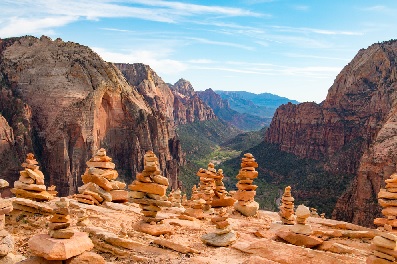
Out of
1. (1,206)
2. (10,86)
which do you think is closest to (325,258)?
(1,206)

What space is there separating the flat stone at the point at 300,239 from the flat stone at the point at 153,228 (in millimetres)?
5795

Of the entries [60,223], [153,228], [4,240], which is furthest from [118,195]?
[4,240]

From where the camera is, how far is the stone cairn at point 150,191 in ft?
65.1

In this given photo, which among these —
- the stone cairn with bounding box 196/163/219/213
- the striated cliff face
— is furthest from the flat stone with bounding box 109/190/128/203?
the striated cliff face

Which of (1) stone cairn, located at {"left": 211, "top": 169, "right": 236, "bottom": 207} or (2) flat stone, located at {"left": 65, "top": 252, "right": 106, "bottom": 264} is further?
(1) stone cairn, located at {"left": 211, "top": 169, "right": 236, "bottom": 207}

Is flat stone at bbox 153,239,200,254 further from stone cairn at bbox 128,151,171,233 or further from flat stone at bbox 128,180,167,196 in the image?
flat stone at bbox 128,180,167,196

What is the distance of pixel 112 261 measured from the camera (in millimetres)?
15102

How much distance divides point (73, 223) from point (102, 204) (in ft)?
17.5

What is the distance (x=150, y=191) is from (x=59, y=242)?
7.53 metres

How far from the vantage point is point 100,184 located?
2527 centimetres

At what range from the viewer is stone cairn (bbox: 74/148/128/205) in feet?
79.4

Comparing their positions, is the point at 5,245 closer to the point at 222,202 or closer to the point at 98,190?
the point at 98,190

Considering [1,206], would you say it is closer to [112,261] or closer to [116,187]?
[112,261]

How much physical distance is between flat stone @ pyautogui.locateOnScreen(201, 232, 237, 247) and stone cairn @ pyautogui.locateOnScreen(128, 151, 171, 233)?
110 inches
